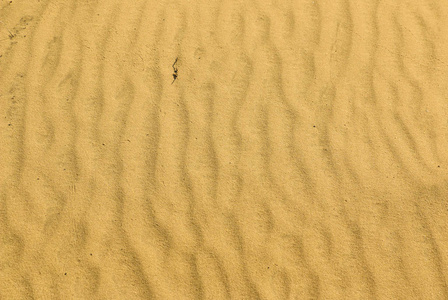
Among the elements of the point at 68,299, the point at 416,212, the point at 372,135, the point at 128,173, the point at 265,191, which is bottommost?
the point at 68,299

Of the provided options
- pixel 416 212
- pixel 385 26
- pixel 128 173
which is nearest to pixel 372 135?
pixel 416 212

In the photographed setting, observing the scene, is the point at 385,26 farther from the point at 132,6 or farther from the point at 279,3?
the point at 132,6

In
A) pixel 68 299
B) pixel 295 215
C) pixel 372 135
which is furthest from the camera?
pixel 372 135

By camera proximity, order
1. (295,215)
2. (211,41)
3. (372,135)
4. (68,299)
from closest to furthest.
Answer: (68,299), (295,215), (372,135), (211,41)

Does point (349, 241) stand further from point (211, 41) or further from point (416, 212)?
point (211, 41)

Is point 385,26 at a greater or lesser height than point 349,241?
greater

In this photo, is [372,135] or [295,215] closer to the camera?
[295,215]
